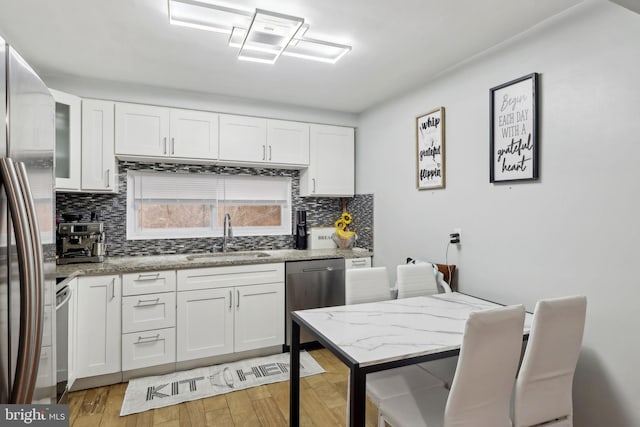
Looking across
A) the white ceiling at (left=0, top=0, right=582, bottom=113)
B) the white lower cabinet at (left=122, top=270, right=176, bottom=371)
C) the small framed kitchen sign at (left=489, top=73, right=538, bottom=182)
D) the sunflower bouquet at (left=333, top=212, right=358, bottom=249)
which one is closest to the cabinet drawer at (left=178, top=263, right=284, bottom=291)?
the white lower cabinet at (left=122, top=270, right=176, bottom=371)

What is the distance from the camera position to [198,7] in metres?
1.90

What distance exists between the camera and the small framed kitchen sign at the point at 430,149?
9.18ft

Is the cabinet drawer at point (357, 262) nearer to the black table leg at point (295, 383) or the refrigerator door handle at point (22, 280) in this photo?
the black table leg at point (295, 383)

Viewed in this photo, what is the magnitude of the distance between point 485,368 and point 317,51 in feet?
7.05

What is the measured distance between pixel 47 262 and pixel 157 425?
4.90ft

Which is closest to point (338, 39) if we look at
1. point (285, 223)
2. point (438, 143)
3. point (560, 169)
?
point (438, 143)

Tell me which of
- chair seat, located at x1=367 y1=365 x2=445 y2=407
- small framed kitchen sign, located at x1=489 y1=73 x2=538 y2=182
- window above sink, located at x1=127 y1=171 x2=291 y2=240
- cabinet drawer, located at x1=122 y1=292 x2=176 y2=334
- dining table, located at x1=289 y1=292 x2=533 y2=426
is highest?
small framed kitchen sign, located at x1=489 y1=73 x2=538 y2=182

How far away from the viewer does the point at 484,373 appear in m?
1.38

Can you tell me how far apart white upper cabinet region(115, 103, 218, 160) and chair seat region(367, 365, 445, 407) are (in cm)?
242

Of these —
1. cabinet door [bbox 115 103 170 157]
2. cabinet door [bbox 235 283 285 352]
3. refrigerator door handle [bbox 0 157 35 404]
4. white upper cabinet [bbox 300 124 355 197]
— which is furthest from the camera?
white upper cabinet [bbox 300 124 355 197]

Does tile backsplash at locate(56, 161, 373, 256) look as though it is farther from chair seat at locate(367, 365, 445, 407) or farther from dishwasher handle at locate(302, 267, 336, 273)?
chair seat at locate(367, 365, 445, 407)

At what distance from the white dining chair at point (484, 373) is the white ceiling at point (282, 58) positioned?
5.29 feet

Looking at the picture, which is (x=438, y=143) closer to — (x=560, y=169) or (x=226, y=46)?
(x=560, y=169)

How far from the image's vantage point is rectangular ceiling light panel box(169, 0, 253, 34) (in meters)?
1.85
